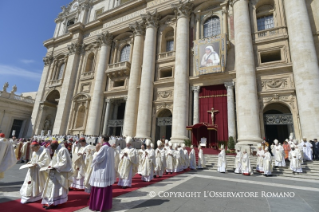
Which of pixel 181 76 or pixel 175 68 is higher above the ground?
pixel 175 68

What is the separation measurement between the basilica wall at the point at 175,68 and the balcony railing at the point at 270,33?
3.0 inches

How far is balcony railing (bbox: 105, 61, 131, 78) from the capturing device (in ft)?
67.4

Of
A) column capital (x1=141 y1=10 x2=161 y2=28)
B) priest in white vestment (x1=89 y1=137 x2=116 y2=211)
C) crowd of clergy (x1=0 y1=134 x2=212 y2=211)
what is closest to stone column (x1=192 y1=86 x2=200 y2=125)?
column capital (x1=141 y1=10 x2=161 y2=28)

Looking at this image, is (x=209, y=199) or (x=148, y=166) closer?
(x=209, y=199)

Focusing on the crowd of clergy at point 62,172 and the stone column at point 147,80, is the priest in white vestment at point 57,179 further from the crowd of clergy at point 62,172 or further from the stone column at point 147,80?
the stone column at point 147,80

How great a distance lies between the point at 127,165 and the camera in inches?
255

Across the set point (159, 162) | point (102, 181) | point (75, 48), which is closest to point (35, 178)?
point (102, 181)

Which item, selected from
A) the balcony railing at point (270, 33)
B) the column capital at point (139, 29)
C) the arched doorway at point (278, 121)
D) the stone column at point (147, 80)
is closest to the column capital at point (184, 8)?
the stone column at point (147, 80)

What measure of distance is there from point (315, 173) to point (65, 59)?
3097cm

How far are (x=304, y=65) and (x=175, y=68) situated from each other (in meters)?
9.81

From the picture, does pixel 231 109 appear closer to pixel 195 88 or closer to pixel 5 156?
pixel 195 88

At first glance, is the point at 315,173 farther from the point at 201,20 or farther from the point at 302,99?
the point at 201,20

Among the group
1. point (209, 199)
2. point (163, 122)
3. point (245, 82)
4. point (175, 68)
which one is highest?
point (175, 68)

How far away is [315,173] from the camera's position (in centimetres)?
866
